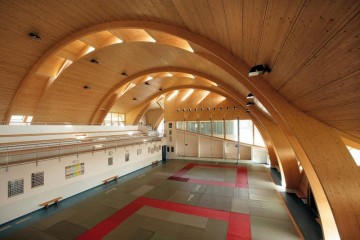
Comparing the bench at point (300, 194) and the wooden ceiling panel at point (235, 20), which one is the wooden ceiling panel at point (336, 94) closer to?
the wooden ceiling panel at point (235, 20)

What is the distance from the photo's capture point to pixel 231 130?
17438 millimetres

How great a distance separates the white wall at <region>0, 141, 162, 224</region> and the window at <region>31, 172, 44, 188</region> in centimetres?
12

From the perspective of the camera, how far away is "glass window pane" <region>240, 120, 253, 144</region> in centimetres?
1684

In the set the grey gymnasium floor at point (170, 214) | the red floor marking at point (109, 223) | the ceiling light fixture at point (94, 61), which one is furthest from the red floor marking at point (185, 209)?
the ceiling light fixture at point (94, 61)

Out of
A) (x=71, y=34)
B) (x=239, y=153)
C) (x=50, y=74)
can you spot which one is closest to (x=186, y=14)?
(x=71, y=34)

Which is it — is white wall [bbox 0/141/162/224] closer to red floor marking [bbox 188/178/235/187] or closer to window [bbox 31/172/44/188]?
window [bbox 31/172/44/188]

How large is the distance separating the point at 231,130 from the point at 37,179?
51.6ft

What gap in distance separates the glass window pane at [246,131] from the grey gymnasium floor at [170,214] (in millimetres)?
6614

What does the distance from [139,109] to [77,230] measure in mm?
17964

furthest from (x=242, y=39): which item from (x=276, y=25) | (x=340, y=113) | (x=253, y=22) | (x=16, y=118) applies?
(x=16, y=118)

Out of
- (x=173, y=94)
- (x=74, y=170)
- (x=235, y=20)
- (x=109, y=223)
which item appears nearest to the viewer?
(x=235, y=20)

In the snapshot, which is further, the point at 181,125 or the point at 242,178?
the point at 181,125

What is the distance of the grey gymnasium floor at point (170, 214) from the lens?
208 inches

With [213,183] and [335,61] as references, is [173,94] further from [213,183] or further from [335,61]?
[335,61]
